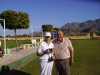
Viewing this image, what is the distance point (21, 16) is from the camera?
2148 centimetres

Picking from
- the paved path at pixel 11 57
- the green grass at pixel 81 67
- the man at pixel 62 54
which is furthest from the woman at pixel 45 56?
the paved path at pixel 11 57

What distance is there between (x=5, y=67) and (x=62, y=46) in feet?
10.7

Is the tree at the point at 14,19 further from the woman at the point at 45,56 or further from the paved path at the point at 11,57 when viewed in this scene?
the woman at the point at 45,56

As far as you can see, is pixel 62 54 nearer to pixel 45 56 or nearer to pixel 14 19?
pixel 45 56

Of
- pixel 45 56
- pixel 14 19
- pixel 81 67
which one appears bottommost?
pixel 81 67

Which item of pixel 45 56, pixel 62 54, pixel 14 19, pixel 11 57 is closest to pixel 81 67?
pixel 62 54

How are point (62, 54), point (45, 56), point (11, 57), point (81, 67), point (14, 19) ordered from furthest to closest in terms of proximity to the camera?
point (14, 19) < point (11, 57) < point (81, 67) < point (62, 54) < point (45, 56)

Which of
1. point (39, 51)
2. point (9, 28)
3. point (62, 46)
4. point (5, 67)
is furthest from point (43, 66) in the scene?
point (9, 28)

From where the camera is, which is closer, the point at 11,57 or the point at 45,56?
the point at 45,56

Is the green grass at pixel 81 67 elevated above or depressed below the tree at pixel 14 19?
below

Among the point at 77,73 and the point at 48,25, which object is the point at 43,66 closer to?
the point at 77,73

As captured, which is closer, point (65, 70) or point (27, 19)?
point (65, 70)

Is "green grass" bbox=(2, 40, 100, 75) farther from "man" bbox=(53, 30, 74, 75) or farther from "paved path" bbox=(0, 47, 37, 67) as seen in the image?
"man" bbox=(53, 30, 74, 75)

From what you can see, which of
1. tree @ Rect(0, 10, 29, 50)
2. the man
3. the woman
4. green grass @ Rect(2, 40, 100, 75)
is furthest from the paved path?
the woman
